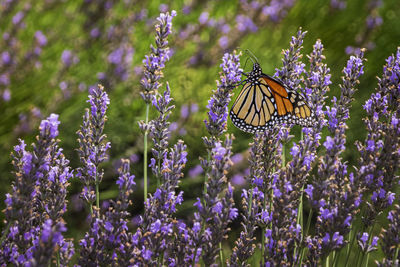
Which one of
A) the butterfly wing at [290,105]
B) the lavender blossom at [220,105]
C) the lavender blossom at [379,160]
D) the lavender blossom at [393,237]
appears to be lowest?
the lavender blossom at [393,237]

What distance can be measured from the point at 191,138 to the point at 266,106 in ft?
5.89

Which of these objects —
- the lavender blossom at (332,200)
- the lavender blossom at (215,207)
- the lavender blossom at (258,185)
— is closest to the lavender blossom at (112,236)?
the lavender blossom at (215,207)

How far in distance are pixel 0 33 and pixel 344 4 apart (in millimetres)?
4365

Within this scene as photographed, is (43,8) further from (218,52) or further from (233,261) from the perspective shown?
(233,261)

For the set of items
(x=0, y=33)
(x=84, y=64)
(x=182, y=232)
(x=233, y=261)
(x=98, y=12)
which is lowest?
(x=233, y=261)

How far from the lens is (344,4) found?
6.10 meters

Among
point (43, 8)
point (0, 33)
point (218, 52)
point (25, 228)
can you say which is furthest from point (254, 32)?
point (25, 228)

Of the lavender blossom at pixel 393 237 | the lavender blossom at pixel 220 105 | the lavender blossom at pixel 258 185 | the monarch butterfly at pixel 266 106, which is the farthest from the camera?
the monarch butterfly at pixel 266 106

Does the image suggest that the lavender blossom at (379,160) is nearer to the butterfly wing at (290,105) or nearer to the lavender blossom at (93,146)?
the butterfly wing at (290,105)

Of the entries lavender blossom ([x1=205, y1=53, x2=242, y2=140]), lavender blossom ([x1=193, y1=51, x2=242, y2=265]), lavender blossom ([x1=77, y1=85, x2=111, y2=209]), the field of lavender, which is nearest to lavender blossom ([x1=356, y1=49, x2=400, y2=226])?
the field of lavender

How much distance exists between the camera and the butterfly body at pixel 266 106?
244 centimetres

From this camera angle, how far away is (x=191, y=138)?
4.53 m

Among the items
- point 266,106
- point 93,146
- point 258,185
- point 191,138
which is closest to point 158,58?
point 93,146

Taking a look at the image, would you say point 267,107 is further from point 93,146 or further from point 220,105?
point 93,146
